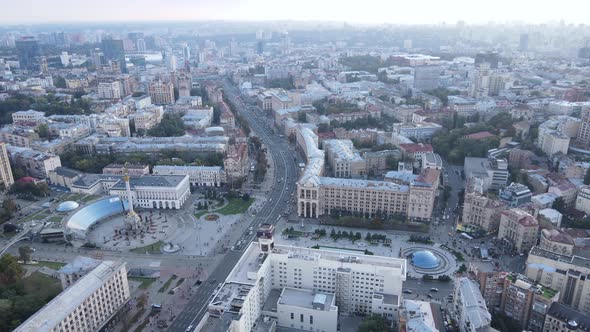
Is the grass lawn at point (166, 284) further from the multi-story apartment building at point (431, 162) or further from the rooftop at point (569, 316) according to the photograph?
the multi-story apartment building at point (431, 162)

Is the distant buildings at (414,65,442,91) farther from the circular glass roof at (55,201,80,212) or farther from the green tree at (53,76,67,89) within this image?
the green tree at (53,76,67,89)

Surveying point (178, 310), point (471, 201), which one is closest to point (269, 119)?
point (471, 201)

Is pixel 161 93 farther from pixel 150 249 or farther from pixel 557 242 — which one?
pixel 557 242

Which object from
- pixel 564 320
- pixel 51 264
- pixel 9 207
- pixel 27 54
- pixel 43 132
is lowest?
pixel 51 264

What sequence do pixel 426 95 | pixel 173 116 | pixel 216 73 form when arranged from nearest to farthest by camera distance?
pixel 173 116
pixel 426 95
pixel 216 73

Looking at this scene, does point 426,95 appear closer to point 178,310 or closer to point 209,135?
point 209,135

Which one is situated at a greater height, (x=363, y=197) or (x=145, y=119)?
(x=145, y=119)

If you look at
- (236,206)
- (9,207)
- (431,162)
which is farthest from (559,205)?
(9,207)


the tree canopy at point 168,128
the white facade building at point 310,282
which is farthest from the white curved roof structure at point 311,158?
the tree canopy at point 168,128

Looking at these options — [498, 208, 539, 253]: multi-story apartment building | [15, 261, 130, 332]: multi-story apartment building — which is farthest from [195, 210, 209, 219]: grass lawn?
[498, 208, 539, 253]: multi-story apartment building
